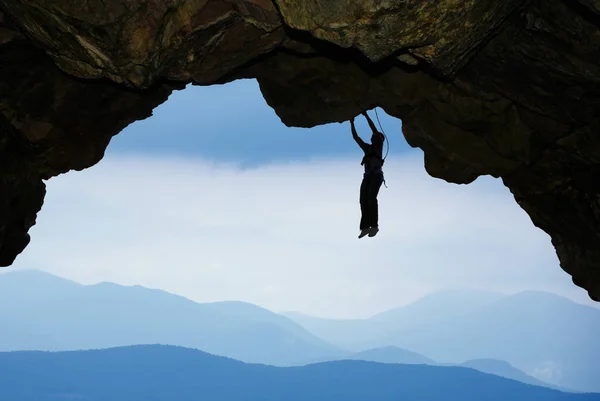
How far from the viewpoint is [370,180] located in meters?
17.3

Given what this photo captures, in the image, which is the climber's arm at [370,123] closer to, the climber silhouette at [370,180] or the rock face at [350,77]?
the climber silhouette at [370,180]

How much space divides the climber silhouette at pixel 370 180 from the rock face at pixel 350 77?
70 centimetres

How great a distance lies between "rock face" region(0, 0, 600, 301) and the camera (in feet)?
33.7

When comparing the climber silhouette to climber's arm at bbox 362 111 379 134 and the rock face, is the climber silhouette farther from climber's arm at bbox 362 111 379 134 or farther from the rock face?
the rock face

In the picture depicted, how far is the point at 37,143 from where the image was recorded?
15.7 m

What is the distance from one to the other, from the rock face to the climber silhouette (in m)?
0.70

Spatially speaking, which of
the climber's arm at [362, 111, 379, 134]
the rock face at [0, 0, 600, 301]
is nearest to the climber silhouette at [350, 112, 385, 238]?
the climber's arm at [362, 111, 379, 134]

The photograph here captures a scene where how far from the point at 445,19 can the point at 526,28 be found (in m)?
3.01

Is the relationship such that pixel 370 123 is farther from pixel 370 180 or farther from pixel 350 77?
pixel 350 77

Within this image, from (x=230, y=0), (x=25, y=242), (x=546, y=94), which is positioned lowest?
(x=25, y=242)

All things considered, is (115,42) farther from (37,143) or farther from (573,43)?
(573,43)

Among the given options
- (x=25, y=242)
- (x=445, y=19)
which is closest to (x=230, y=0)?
(x=445, y=19)

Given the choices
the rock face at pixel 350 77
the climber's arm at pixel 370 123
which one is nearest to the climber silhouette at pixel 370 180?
the climber's arm at pixel 370 123

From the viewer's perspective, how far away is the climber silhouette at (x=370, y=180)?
17047mm
